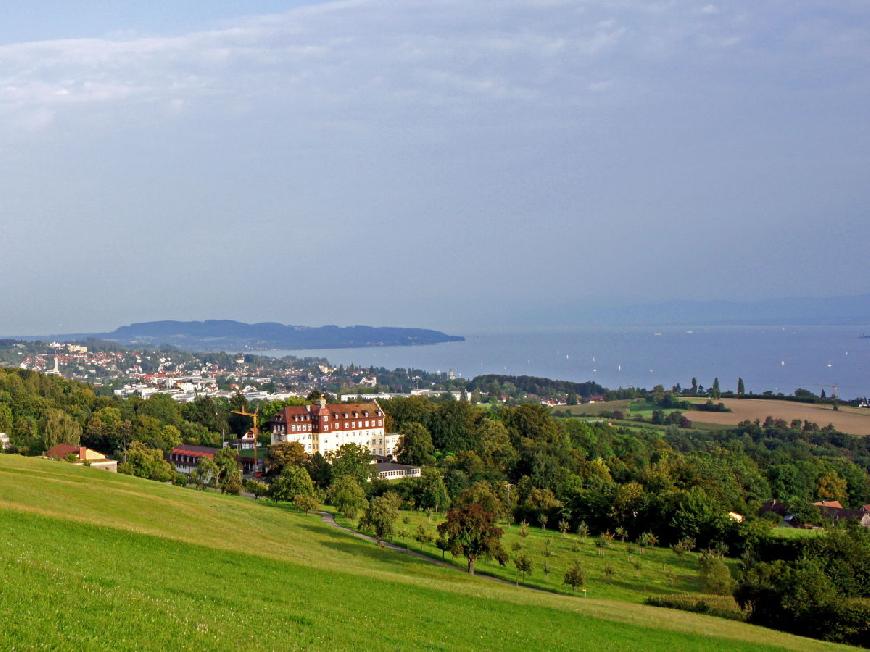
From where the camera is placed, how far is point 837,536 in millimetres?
33438

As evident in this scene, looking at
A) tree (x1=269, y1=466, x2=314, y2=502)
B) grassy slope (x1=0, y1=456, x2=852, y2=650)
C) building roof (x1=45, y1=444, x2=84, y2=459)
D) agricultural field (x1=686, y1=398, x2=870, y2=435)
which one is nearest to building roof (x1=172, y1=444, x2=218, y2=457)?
building roof (x1=45, y1=444, x2=84, y2=459)

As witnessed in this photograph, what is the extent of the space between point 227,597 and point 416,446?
198 ft

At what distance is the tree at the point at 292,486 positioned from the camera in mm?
49656

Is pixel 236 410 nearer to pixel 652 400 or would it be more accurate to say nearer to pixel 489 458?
pixel 489 458

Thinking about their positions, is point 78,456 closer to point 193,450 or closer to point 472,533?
point 193,450

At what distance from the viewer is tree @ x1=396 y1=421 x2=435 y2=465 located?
75.1m

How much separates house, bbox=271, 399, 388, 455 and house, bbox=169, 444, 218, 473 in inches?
276

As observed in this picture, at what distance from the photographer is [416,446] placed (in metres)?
75.8

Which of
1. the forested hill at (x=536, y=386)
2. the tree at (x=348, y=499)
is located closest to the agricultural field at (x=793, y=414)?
the forested hill at (x=536, y=386)

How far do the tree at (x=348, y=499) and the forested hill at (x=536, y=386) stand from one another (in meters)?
114

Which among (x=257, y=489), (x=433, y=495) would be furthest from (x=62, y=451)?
(x=433, y=495)

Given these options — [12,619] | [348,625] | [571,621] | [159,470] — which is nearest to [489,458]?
[159,470]

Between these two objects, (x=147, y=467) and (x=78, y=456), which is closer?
(x=147, y=467)

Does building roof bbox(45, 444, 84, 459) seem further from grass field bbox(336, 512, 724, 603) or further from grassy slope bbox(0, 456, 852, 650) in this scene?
grassy slope bbox(0, 456, 852, 650)
